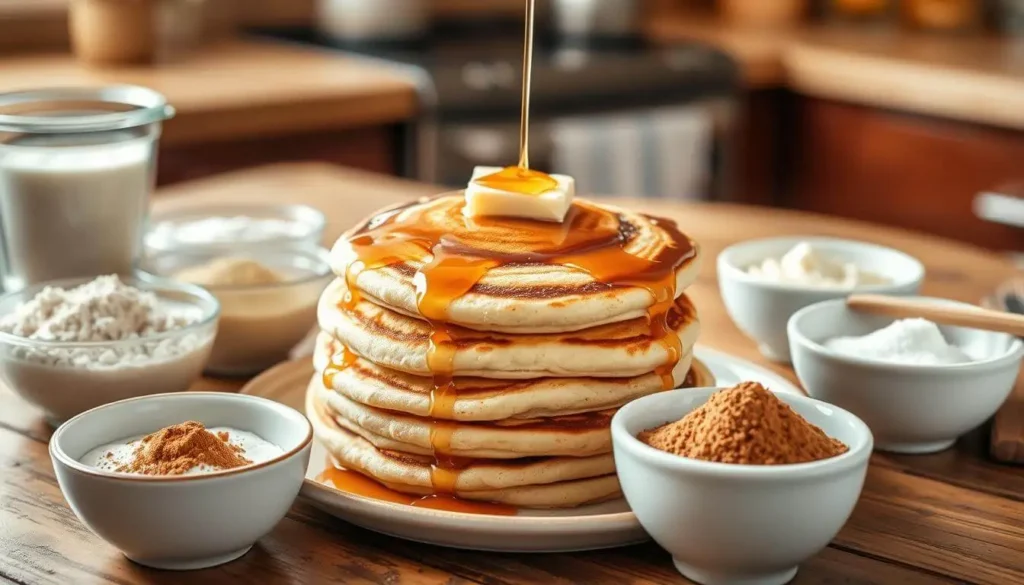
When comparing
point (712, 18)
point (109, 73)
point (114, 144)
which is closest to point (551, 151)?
point (109, 73)

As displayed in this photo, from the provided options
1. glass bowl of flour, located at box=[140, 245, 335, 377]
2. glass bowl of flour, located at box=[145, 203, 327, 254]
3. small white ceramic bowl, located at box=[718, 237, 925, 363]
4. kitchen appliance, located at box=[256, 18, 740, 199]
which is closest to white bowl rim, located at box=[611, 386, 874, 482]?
small white ceramic bowl, located at box=[718, 237, 925, 363]

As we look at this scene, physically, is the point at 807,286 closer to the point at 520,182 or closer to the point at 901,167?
the point at 520,182

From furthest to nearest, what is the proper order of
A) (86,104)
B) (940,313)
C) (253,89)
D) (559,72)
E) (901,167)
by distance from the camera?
(901,167) < (559,72) < (253,89) < (86,104) < (940,313)

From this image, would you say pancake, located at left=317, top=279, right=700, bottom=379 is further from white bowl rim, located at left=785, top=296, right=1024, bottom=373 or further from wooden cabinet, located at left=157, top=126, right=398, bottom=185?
wooden cabinet, located at left=157, top=126, right=398, bottom=185

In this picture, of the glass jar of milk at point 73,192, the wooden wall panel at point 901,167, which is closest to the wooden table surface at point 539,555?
the glass jar of milk at point 73,192

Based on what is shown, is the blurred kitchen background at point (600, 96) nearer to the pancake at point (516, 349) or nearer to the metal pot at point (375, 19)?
the metal pot at point (375, 19)

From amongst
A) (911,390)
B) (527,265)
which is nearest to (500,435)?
(527,265)

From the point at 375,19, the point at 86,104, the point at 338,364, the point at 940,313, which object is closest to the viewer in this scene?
the point at 338,364
